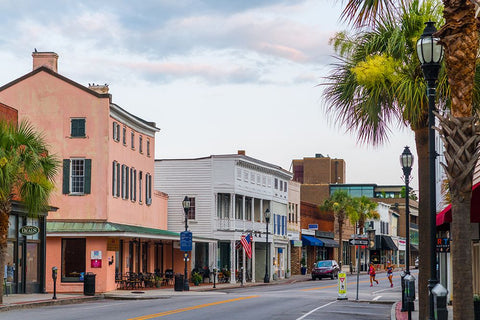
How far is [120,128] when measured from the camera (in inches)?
1786

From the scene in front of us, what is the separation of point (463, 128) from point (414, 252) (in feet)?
440

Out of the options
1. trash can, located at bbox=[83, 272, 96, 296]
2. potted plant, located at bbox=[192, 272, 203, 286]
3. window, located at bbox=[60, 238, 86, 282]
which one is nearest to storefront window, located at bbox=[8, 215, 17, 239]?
trash can, located at bbox=[83, 272, 96, 296]

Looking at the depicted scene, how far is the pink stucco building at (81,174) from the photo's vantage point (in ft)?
136

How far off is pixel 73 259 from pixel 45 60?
37.8ft

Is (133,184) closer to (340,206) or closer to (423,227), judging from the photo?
(423,227)

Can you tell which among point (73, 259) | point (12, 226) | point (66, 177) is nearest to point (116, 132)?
point (66, 177)

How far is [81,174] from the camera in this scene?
43.2m

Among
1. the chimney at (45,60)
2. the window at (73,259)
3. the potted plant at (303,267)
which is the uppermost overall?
the chimney at (45,60)

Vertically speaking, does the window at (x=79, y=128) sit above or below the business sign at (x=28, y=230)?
above

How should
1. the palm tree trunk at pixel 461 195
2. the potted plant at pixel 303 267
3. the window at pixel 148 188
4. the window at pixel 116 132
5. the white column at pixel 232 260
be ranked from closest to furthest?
the palm tree trunk at pixel 461 195 < the window at pixel 116 132 < the window at pixel 148 188 < the white column at pixel 232 260 < the potted plant at pixel 303 267

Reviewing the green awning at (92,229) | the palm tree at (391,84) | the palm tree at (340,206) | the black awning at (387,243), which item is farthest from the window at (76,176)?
the black awning at (387,243)

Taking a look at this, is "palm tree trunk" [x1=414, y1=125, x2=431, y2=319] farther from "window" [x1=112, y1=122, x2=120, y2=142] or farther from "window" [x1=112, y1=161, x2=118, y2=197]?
"window" [x1=112, y1=122, x2=120, y2=142]

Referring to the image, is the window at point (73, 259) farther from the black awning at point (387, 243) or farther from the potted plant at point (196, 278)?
the black awning at point (387, 243)

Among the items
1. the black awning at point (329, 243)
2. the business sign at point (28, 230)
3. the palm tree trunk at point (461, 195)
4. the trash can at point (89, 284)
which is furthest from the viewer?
the black awning at point (329, 243)
